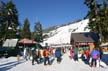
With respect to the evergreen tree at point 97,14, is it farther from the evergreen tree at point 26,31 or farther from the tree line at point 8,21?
the evergreen tree at point 26,31

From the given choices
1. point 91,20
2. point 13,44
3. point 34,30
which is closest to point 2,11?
point 13,44

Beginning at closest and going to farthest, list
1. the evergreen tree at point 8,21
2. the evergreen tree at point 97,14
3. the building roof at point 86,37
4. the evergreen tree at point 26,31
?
1. the evergreen tree at point 97,14
2. the building roof at point 86,37
3. the evergreen tree at point 8,21
4. the evergreen tree at point 26,31

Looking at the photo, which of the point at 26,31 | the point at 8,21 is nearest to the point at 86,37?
the point at 8,21

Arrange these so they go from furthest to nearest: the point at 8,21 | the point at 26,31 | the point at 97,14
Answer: the point at 26,31, the point at 8,21, the point at 97,14

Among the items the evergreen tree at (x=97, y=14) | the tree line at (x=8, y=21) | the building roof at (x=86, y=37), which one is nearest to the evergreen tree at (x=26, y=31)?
the tree line at (x=8, y=21)

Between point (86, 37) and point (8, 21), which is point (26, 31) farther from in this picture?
point (86, 37)

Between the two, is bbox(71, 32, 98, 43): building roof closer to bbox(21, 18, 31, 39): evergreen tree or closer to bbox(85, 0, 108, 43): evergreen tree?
bbox(85, 0, 108, 43): evergreen tree

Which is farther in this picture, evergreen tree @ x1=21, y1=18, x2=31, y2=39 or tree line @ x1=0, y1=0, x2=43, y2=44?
evergreen tree @ x1=21, y1=18, x2=31, y2=39

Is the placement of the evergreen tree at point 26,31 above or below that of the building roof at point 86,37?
above

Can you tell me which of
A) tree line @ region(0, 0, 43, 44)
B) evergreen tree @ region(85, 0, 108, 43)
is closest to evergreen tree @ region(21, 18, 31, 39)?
tree line @ region(0, 0, 43, 44)

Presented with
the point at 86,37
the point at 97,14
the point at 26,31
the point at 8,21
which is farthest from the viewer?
the point at 26,31

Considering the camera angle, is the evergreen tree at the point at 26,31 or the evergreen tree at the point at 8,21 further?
the evergreen tree at the point at 26,31

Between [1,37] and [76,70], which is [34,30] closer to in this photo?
[1,37]

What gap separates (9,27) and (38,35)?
34.0 metres
